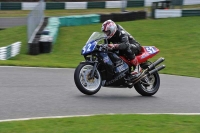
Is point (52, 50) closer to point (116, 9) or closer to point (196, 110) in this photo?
point (196, 110)

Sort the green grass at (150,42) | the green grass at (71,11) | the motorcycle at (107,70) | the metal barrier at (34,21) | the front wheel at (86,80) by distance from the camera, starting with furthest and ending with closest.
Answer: the green grass at (71,11), the metal barrier at (34,21), the green grass at (150,42), the motorcycle at (107,70), the front wheel at (86,80)

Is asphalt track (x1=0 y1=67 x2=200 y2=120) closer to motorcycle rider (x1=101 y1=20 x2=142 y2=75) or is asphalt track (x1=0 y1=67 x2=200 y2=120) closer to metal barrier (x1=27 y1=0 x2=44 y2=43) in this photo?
motorcycle rider (x1=101 y1=20 x2=142 y2=75)

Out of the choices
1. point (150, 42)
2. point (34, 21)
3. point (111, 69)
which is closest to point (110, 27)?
point (111, 69)

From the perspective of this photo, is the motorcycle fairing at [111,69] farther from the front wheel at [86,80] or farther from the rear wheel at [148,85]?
the rear wheel at [148,85]

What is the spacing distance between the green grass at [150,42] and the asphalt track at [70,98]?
2878mm

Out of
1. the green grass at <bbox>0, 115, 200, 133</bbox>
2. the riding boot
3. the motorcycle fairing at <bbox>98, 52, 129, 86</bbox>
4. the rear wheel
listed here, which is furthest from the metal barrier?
the green grass at <bbox>0, 115, 200, 133</bbox>

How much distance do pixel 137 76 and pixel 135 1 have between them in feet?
83.9

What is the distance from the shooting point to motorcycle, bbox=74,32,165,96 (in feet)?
28.4

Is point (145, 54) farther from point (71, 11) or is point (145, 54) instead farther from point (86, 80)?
point (71, 11)

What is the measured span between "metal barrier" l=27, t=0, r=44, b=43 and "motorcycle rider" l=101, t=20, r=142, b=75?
29.6 ft

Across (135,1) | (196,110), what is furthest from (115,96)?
(135,1)

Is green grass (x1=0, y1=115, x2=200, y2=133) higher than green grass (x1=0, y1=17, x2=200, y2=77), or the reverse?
green grass (x1=0, y1=115, x2=200, y2=133)

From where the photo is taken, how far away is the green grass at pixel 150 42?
15255mm

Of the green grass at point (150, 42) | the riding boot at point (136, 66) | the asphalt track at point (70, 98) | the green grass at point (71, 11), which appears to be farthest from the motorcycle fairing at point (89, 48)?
the green grass at point (71, 11)
